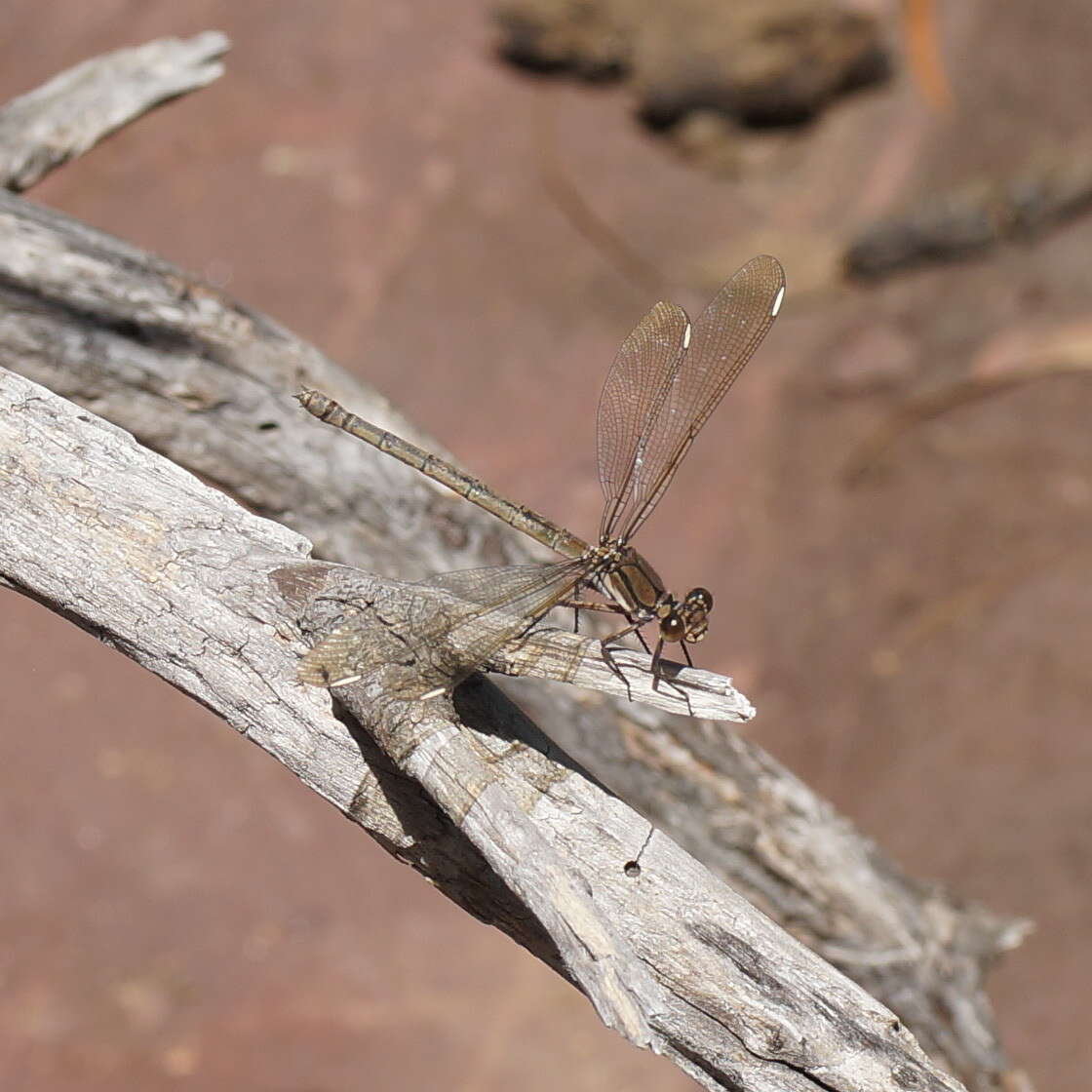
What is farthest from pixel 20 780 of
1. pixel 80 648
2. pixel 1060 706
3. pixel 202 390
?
pixel 1060 706

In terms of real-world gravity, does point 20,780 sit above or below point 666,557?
below

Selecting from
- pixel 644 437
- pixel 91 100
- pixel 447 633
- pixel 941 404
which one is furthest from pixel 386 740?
pixel 941 404

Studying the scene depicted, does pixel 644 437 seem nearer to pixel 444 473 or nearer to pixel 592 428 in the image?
pixel 444 473

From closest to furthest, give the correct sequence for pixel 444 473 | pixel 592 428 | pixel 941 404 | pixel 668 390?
pixel 444 473
pixel 668 390
pixel 941 404
pixel 592 428

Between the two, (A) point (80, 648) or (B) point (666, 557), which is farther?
(B) point (666, 557)

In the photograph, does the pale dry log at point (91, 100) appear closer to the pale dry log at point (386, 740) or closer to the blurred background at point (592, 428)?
the pale dry log at point (386, 740)

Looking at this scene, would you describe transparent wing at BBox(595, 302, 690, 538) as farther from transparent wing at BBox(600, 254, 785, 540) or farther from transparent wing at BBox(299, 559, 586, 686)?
transparent wing at BBox(299, 559, 586, 686)

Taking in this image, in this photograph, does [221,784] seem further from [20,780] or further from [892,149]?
[892,149]
